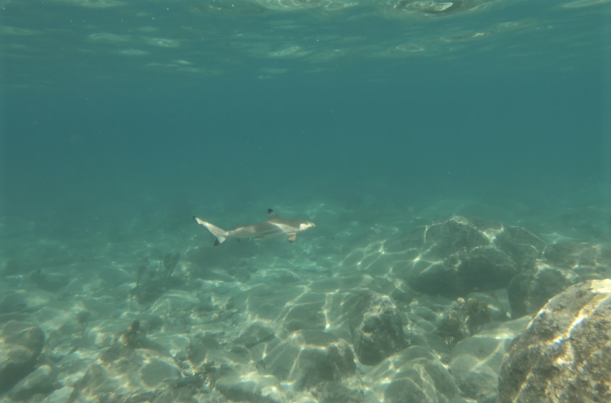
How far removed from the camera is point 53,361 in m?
8.63

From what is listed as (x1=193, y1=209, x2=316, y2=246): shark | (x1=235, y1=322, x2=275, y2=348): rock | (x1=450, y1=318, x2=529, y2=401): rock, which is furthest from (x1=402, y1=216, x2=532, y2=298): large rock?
(x1=193, y1=209, x2=316, y2=246): shark

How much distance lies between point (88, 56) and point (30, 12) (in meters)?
8.74

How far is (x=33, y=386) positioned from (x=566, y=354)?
950cm

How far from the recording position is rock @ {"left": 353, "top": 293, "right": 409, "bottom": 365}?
710cm

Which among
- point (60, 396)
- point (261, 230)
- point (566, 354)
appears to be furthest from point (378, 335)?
point (60, 396)

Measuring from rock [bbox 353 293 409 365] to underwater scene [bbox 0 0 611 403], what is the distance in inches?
1.8

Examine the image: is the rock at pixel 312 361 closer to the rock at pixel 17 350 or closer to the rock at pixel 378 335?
the rock at pixel 378 335

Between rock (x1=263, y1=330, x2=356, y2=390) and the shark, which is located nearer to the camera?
the shark

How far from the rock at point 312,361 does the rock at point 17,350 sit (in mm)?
5565

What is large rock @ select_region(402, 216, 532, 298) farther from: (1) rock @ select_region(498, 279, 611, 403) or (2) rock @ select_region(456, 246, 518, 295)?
(1) rock @ select_region(498, 279, 611, 403)

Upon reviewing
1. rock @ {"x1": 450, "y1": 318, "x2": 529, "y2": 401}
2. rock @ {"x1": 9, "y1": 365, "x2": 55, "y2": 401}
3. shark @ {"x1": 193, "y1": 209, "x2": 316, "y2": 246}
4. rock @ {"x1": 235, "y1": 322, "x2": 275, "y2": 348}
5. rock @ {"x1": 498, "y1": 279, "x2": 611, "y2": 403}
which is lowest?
rock @ {"x1": 235, "y1": 322, "x2": 275, "y2": 348}

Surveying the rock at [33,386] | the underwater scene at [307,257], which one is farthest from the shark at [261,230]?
the rock at [33,386]

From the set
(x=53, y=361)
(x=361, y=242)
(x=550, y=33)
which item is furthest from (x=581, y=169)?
(x=53, y=361)

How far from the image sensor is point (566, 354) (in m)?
2.86
